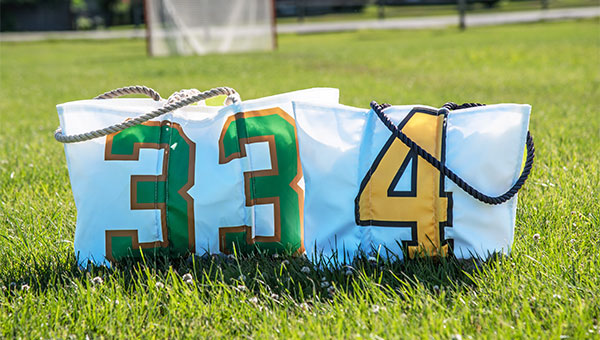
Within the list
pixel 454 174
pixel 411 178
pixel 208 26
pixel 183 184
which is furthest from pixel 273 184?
pixel 208 26

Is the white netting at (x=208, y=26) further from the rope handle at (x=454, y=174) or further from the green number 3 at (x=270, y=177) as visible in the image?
the rope handle at (x=454, y=174)

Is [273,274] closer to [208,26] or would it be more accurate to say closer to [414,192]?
[414,192]

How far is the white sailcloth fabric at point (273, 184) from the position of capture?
1.87 m

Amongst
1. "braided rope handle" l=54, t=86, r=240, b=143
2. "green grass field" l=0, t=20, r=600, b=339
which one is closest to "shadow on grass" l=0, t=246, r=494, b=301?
"green grass field" l=0, t=20, r=600, b=339

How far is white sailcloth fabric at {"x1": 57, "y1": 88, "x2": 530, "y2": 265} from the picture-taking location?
1.87 m

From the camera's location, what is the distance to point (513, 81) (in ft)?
A: 25.8

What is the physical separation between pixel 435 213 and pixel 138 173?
981 millimetres

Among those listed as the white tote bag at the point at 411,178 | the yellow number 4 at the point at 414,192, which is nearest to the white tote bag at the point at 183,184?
the white tote bag at the point at 411,178

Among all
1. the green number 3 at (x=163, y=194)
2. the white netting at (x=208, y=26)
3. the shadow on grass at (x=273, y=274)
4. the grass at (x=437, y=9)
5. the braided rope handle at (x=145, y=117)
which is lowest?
the shadow on grass at (x=273, y=274)

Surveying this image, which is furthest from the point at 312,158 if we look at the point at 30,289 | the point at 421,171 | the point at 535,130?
the point at 535,130

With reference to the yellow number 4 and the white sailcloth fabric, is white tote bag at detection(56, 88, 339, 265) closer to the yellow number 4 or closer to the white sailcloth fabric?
the white sailcloth fabric

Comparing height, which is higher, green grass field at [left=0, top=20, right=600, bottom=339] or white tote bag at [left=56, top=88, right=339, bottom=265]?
white tote bag at [left=56, top=88, right=339, bottom=265]

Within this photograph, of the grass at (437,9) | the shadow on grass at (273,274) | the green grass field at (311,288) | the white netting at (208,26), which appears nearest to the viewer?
the green grass field at (311,288)

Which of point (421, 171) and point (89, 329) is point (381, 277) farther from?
point (89, 329)
